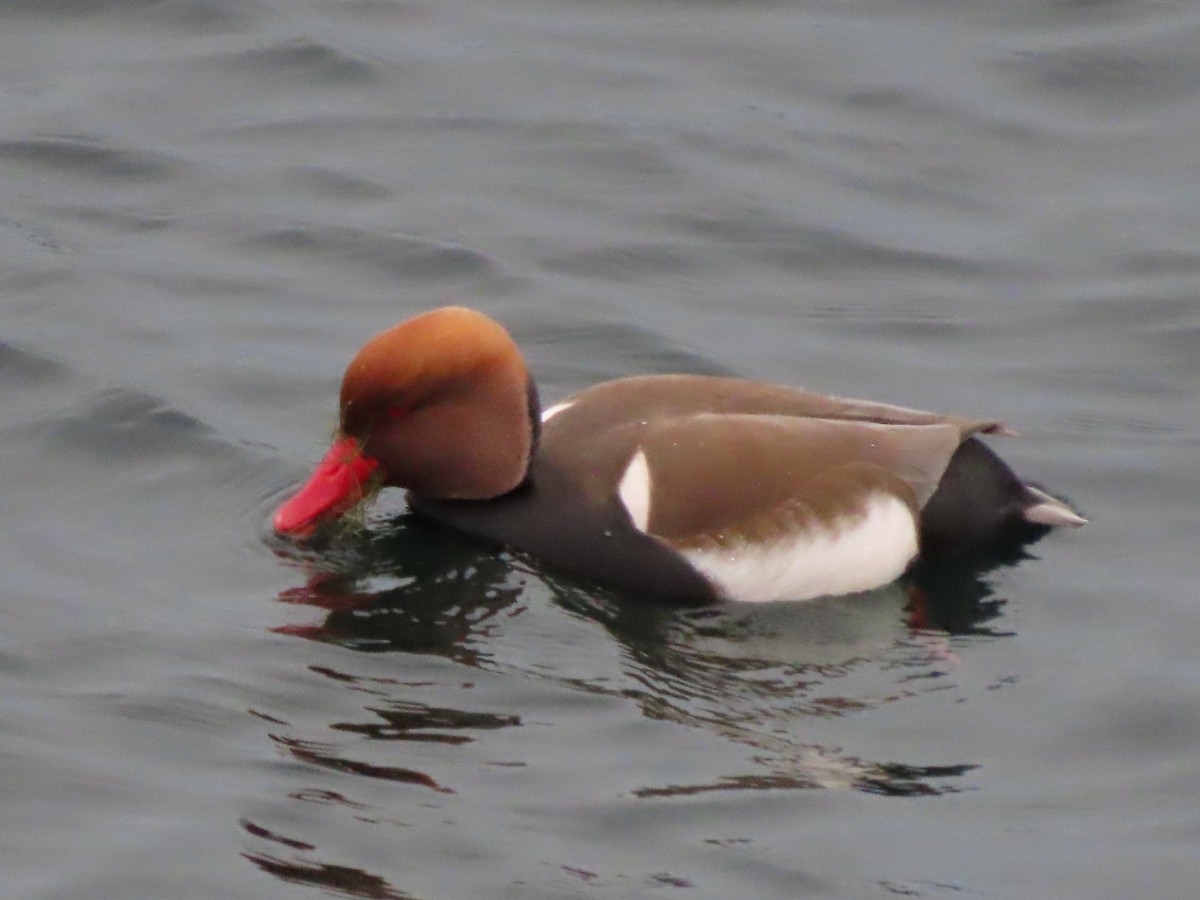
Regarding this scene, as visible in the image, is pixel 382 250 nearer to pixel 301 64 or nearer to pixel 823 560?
pixel 301 64

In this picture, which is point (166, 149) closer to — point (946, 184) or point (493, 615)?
point (946, 184)

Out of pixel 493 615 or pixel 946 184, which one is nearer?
pixel 493 615

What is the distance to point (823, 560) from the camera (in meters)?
8.05

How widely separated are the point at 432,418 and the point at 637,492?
0.74 m

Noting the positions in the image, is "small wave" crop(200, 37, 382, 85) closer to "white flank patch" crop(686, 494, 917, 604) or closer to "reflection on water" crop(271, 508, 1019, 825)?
"reflection on water" crop(271, 508, 1019, 825)

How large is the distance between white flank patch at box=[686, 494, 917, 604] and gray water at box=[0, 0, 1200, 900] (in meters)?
0.09

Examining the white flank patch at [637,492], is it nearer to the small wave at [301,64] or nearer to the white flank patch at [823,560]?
the white flank patch at [823,560]

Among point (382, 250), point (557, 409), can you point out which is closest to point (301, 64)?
point (382, 250)

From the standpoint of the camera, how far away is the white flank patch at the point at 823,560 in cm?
791

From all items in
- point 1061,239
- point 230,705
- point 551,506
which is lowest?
point 230,705

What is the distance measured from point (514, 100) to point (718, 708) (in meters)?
6.78

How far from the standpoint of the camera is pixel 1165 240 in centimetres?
1177

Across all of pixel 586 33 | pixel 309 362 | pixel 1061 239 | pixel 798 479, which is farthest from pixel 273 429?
pixel 586 33

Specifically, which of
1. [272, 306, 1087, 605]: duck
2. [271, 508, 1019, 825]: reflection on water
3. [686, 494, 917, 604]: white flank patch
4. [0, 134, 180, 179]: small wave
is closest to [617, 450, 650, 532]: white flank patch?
[272, 306, 1087, 605]: duck
